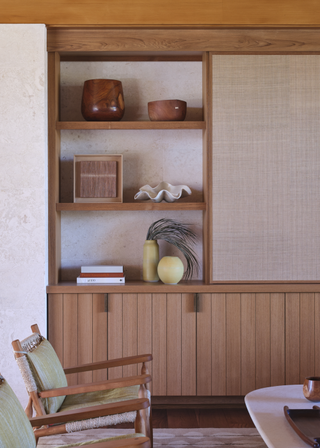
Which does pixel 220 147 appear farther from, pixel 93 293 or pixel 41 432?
pixel 41 432

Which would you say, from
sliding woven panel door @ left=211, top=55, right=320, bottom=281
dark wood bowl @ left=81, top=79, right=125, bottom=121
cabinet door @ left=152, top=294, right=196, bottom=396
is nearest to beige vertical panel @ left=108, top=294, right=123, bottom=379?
cabinet door @ left=152, top=294, right=196, bottom=396

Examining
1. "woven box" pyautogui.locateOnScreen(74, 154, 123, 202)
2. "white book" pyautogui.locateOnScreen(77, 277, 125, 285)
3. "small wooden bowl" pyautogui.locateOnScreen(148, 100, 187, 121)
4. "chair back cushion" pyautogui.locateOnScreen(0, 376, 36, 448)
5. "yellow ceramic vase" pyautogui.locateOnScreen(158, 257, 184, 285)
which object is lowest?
"chair back cushion" pyautogui.locateOnScreen(0, 376, 36, 448)

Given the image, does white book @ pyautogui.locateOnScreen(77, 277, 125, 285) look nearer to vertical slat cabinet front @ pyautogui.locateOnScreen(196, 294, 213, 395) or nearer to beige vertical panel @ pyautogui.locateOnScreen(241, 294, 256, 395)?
vertical slat cabinet front @ pyautogui.locateOnScreen(196, 294, 213, 395)

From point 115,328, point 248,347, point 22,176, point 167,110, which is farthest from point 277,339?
point 22,176

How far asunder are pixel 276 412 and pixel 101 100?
2284mm

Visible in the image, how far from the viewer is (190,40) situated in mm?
3014

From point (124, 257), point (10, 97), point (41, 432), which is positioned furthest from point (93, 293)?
point (10, 97)

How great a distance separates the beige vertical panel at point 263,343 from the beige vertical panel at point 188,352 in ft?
1.40

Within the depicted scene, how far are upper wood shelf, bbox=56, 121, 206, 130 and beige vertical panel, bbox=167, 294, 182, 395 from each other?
1.27 metres

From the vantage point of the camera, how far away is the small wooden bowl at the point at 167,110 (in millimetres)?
3105

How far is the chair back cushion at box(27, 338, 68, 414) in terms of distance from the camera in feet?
6.53

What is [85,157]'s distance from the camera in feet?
10.5

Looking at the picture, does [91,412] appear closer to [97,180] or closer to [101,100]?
[97,180]

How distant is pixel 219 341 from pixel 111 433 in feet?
2.93
